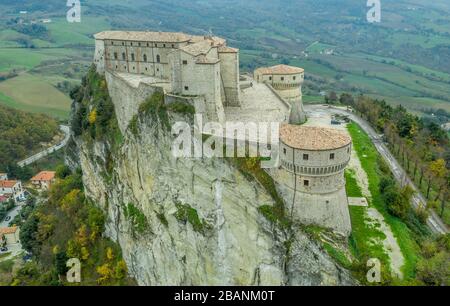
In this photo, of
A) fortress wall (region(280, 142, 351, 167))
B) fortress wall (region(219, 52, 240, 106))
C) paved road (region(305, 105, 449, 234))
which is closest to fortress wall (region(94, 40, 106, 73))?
fortress wall (region(219, 52, 240, 106))

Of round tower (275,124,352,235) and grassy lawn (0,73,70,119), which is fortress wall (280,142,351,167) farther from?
grassy lawn (0,73,70,119)

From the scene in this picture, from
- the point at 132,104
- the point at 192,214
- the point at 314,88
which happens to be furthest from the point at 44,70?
the point at 192,214

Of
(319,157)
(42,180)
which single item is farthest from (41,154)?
(319,157)

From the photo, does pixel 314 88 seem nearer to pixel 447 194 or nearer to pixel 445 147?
pixel 445 147

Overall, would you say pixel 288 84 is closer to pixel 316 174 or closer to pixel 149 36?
pixel 149 36

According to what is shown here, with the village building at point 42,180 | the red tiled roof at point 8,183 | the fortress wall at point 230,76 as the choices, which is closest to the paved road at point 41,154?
the village building at point 42,180

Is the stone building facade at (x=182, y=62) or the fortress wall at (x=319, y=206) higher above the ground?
the stone building facade at (x=182, y=62)

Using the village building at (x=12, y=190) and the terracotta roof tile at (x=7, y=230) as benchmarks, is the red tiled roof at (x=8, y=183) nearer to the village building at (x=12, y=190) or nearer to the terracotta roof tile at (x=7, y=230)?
the village building at (x=12, y=190)
